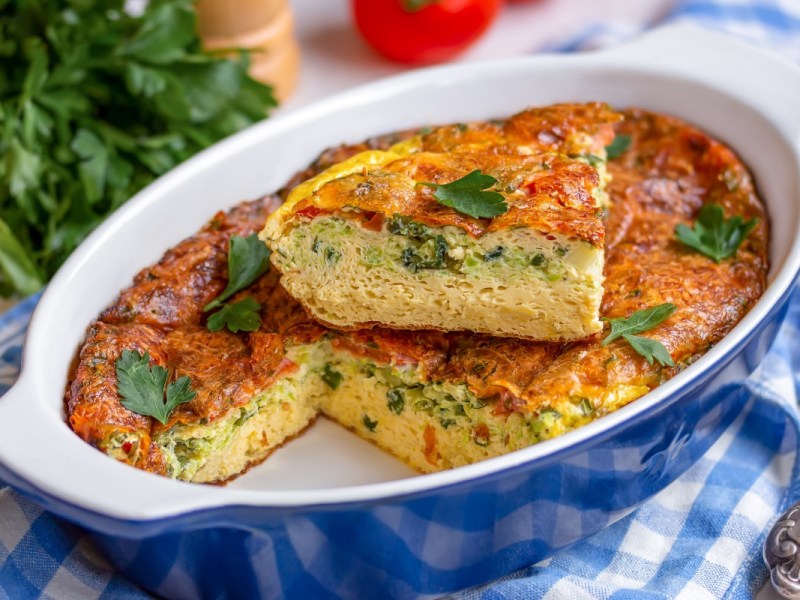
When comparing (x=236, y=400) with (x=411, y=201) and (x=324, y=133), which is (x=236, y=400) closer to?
(x=411, y=201)

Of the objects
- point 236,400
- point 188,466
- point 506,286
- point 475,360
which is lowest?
point 188,466

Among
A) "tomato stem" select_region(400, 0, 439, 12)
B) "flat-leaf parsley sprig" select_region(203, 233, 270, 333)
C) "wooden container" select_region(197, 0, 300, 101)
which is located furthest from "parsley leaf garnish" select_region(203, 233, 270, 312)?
"tomato stem" select_region(400, 0, 439, 12)

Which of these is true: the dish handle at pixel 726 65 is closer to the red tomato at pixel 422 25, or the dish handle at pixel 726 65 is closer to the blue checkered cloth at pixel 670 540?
the blue checkered cloth at pixel 670 540

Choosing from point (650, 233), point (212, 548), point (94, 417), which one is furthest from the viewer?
point (650, 233)

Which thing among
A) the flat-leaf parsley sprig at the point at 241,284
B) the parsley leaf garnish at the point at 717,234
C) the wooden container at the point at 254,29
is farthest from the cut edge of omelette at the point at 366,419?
the wooden container at the point at 254,29

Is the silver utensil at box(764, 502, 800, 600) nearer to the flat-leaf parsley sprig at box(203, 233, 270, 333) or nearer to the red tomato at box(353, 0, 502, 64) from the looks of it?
the flat-leaf parsley sprig at box(203, 233, 270, 333)

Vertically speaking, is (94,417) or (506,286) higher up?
(506,286)

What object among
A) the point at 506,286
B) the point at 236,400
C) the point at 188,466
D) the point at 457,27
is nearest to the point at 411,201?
the point at 506,286
